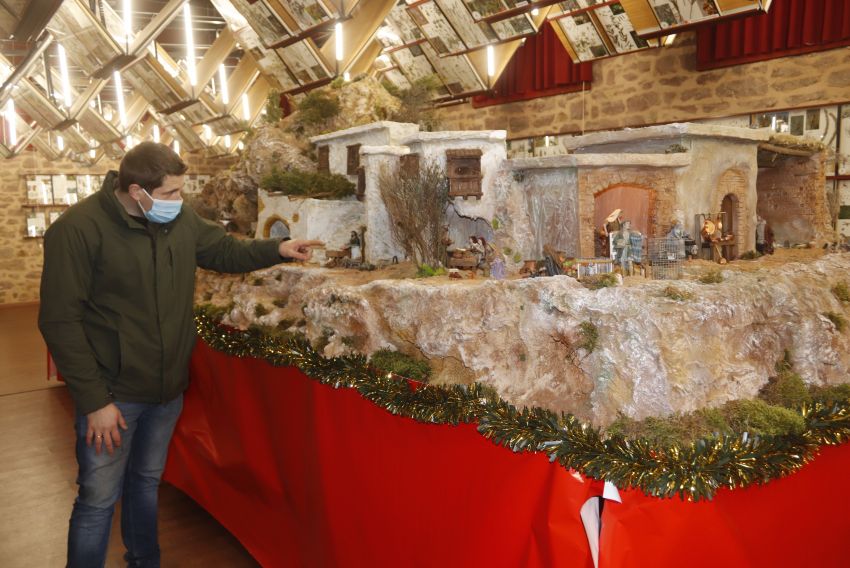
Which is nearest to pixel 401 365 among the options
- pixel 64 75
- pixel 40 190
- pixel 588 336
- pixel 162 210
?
pixel 588 336

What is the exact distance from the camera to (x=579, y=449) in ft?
8.44

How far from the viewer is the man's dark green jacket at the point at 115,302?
319cm

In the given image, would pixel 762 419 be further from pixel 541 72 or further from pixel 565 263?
pixel 541 72

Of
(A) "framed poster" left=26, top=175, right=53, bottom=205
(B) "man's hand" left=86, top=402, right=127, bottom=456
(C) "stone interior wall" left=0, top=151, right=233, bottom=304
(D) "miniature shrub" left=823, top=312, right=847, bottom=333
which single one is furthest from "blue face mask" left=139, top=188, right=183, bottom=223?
(A) "framed poster" left=26, top=175, right=53, bottom=205

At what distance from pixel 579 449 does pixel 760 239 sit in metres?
3.78

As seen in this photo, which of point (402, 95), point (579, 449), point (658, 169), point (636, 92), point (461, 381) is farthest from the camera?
point (636, 92)

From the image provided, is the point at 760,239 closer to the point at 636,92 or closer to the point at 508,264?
the point at 508,264

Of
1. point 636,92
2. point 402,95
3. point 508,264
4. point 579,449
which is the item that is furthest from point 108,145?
point 579,449

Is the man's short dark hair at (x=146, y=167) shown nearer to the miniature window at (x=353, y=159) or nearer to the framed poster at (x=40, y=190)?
the miniature window at (x=353, y=159)

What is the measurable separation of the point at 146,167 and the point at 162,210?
0.77 feet

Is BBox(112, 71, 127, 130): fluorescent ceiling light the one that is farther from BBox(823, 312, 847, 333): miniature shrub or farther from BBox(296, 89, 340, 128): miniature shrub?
BBox(823, 312, 847, 333): miniature shrub

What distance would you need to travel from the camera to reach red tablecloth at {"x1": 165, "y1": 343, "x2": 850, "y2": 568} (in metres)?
2.59

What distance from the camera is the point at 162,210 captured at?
343 cm

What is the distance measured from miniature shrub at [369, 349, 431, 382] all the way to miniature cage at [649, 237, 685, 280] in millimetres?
1376
